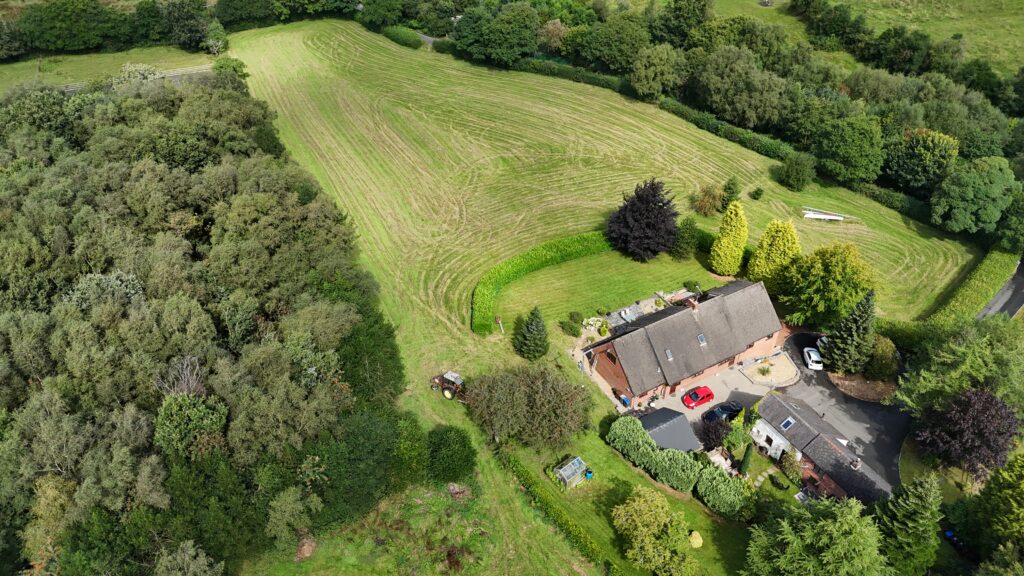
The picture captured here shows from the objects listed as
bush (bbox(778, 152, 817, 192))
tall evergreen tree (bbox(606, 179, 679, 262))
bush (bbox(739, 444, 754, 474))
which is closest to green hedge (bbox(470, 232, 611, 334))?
tall evergreen tree (bbox(606, 179, 679, 262))

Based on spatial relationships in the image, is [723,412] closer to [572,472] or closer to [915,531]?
[572,472]

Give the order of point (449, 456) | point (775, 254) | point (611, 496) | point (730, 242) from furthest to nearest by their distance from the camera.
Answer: point (730, 242), point (775, 254), point (611, 496), point (449, 456)

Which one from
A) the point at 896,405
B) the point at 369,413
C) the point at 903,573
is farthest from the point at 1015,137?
the point at 369,413

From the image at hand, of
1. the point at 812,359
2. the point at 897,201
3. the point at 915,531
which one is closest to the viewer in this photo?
the point at 915,531

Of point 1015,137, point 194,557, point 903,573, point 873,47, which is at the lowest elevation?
point 194,557

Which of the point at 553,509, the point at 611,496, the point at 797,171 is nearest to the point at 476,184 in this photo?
the point at 797,171

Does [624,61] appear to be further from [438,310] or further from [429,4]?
Answer: [438,310]

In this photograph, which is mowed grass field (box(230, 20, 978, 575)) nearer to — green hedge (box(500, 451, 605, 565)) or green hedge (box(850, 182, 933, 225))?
green hedge (box(500, 451, 605, 565))
